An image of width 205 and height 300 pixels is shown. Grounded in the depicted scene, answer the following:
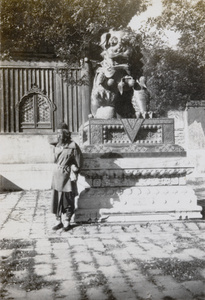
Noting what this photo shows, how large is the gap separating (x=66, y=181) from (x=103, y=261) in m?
1.92

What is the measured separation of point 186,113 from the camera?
14.0m

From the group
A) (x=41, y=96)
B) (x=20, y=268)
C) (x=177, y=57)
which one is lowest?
(x=20, y=268)

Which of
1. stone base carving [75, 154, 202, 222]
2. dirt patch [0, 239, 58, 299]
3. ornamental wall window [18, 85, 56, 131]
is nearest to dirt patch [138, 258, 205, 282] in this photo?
dirt patch [0, 239, 58, 299]

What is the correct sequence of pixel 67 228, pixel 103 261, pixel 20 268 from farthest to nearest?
1. pixel 67 228
2. pixel 103 261
3. pixel 20 268

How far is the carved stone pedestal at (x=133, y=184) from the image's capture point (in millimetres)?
5789

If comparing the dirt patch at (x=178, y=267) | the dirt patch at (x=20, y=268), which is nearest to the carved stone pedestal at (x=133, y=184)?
the dirt patch at (x=20, y=268)

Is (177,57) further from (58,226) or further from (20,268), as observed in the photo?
(20,268)

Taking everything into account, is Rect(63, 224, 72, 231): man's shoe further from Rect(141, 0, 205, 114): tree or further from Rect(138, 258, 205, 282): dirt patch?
Rect(141, 0, 205, 114): tree

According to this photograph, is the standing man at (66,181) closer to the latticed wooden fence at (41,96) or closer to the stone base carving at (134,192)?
the stone base carving at (134,192)

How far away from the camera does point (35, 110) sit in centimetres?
1210

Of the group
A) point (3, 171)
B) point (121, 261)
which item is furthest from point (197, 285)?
point (3, 171)

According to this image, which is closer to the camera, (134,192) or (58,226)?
(58,226)

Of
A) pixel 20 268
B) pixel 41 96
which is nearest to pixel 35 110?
pixel 41 96

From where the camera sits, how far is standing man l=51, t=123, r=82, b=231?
550cm
